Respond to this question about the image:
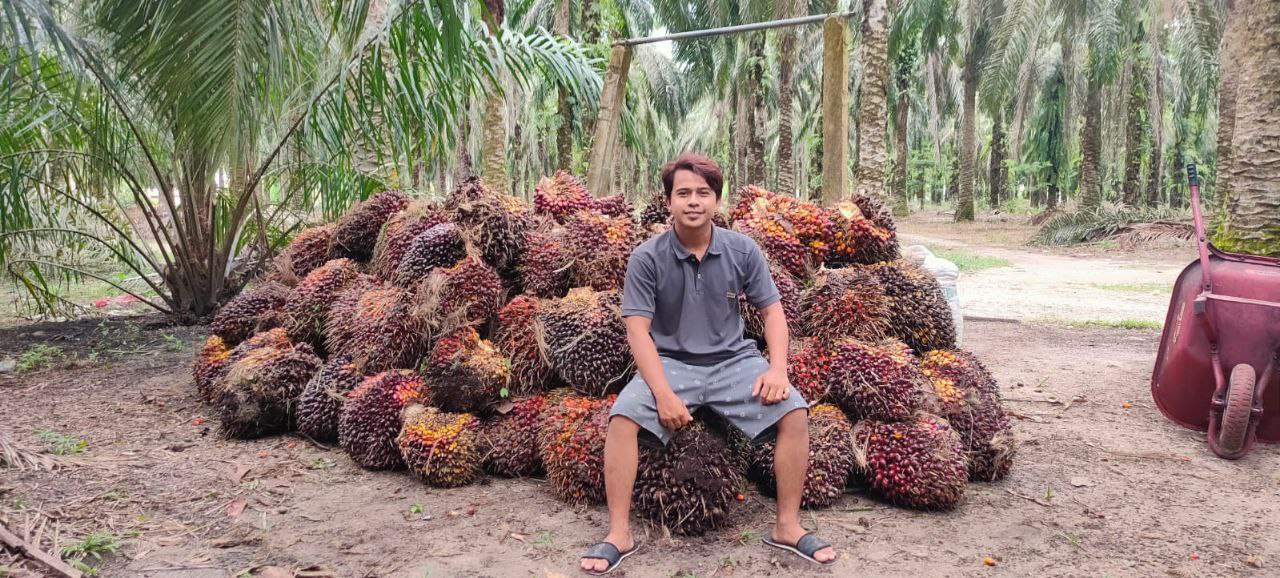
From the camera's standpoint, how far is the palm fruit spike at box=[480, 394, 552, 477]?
3150 mm

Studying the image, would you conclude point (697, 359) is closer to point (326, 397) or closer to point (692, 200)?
point (692, 200)

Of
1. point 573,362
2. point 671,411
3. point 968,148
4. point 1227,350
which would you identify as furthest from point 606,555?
point 968,148

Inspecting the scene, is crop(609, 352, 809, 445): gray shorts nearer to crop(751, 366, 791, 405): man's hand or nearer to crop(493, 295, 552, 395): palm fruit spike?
crop(751, 366, 791, 405): man's hand

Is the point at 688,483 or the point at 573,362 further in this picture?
→ the point at 573,362

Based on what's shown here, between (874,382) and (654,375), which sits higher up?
(654,375)

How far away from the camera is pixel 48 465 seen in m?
3.14

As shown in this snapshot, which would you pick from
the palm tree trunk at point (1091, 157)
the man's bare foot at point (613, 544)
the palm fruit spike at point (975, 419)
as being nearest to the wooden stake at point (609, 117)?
the palm fruit spike at point (975, 419)

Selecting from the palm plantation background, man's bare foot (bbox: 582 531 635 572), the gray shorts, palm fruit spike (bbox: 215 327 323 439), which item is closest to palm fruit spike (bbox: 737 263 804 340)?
the gray shorts

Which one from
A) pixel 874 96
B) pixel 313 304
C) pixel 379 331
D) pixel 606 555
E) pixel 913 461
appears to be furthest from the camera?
pixel 874 96

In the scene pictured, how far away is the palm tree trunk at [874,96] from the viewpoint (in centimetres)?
881

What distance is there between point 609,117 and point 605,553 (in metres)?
3.67

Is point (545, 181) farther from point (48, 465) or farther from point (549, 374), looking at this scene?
point (48, 465)

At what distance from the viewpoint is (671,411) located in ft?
8.08

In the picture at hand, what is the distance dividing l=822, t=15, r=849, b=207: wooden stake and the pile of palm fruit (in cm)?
94
